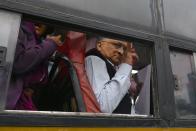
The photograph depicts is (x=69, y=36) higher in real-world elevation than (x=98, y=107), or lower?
higher

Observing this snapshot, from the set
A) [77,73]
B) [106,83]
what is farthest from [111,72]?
[77,73]

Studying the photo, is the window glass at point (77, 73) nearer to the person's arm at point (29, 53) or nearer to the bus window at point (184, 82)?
the person's arm at point (29, 53)

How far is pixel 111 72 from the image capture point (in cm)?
234

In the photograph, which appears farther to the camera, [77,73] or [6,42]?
[77,73]

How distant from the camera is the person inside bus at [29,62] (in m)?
1.86

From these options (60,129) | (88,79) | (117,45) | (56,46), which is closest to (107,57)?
(117,45)

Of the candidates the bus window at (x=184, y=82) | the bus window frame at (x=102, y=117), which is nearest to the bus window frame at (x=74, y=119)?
the bus window frame at (x=102, y=117)

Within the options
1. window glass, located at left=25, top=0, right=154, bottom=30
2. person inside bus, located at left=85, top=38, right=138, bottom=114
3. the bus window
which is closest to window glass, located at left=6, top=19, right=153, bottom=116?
person inside bus, located at left=85, top=38, right=138, bottom=114

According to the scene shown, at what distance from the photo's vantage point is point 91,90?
2145 millimetres

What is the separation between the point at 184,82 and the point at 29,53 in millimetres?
1157

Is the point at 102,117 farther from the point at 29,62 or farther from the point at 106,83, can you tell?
the point at 29,62

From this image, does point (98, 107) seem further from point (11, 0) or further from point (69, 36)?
point (11, 0)

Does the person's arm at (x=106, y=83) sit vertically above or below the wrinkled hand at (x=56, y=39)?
below

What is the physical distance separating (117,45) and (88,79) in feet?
1.06
